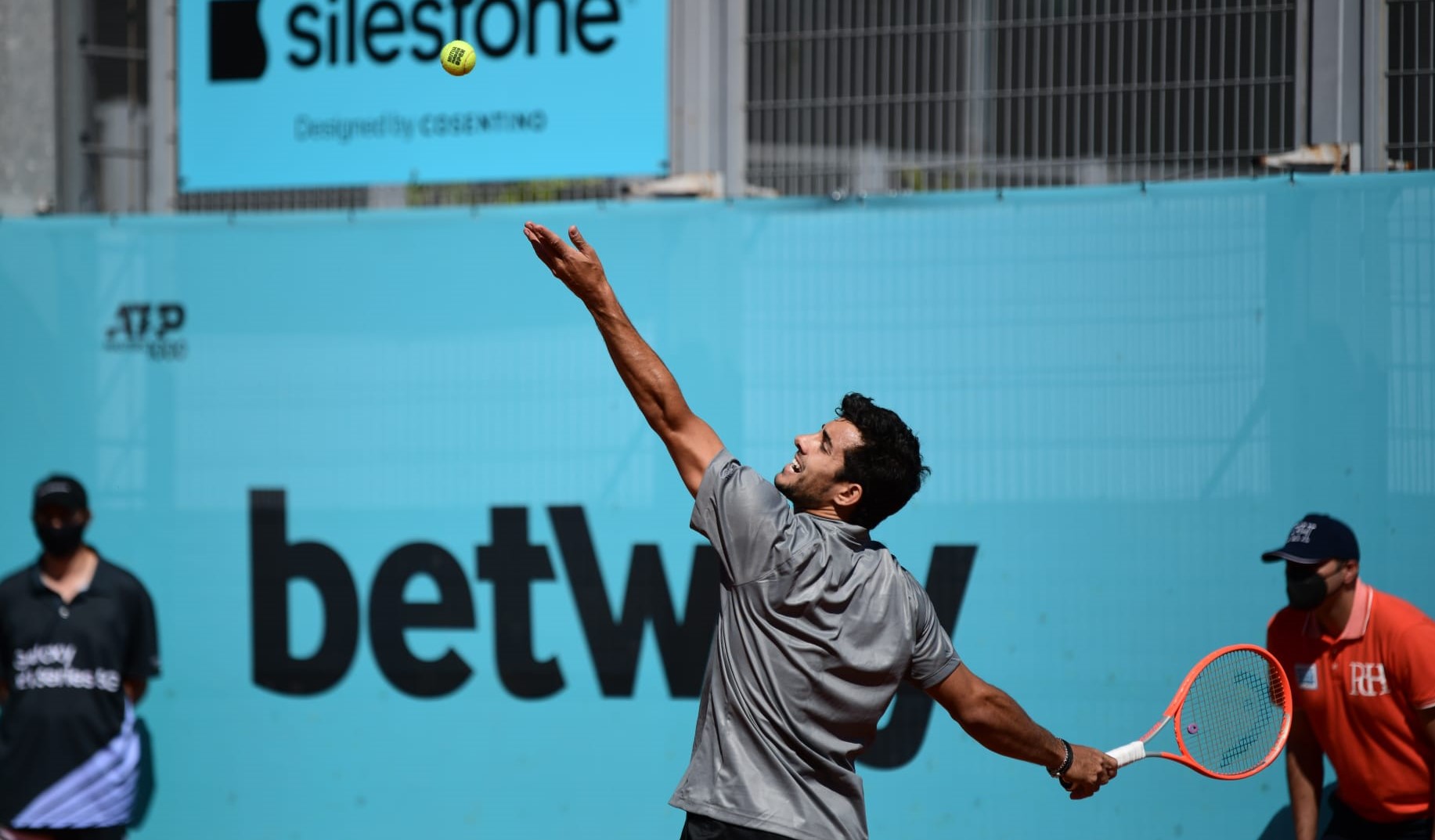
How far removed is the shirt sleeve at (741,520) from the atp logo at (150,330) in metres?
3.66

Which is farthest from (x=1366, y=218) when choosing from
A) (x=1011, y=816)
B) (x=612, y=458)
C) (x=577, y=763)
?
(x=577, y=763)

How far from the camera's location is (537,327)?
5.88 metres

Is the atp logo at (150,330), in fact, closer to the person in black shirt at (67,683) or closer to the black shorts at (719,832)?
the person in black shirt at (67,683)

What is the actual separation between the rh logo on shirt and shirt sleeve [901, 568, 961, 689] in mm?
1729

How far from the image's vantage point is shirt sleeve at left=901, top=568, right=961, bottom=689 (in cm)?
338

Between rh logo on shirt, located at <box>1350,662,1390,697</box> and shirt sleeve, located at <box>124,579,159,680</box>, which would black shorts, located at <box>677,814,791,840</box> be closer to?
rh logo on shirt, located at <box>1350,662,1390,697</box>

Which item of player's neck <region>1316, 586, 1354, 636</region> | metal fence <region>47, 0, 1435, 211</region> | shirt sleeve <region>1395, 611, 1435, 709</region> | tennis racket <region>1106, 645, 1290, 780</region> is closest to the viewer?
tennis racket <region>1106, 645, 1290, 780</region>

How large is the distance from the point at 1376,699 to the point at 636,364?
8.75 feet

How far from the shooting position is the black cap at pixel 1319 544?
14.7 ft

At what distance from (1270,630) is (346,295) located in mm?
3718

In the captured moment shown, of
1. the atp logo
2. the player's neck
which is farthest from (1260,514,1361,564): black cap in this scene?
the atp logo

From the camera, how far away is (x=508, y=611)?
229 inches

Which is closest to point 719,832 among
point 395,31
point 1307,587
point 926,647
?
point 926,647

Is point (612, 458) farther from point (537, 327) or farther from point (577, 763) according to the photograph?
point (577, 763)
